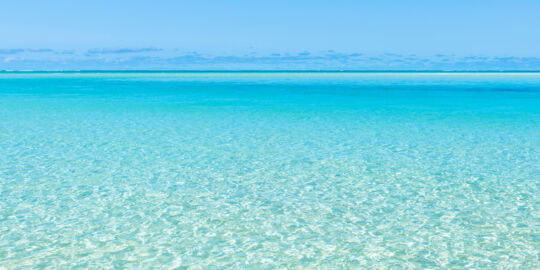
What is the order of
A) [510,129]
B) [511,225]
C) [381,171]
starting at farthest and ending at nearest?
1. [510,129]
2. [381,171]
3. [511,225]

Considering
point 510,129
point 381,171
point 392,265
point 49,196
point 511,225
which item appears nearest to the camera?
point 392,265

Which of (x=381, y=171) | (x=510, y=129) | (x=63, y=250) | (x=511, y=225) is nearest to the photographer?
(x=63, y=250)

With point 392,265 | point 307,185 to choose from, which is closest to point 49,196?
point 307,185

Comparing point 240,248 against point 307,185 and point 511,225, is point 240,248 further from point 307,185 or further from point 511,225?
point 511,225

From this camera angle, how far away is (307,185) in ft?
22.5

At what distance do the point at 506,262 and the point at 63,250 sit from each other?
3882 millimetres

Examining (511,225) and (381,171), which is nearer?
(511,225)

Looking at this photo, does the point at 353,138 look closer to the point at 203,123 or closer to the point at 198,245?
the point at 203,123

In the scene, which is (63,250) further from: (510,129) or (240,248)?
(510,129)

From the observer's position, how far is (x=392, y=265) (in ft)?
14.0

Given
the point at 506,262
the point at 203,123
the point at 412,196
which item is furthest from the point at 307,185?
the point at 203,123

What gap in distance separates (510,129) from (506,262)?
32.9 ft

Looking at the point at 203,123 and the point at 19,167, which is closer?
the point at 19,167

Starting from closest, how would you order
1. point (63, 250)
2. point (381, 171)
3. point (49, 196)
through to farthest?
1. point (63, 250)
2. point (49, 196)
3. point (381, 171)
